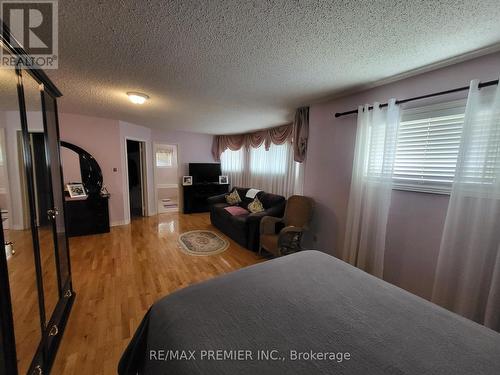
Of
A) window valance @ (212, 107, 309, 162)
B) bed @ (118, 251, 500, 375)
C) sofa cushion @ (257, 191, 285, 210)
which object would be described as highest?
window valance @ (212, 107, 309, 162)

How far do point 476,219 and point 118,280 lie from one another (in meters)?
3.49

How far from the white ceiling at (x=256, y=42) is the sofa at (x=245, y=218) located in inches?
74.2

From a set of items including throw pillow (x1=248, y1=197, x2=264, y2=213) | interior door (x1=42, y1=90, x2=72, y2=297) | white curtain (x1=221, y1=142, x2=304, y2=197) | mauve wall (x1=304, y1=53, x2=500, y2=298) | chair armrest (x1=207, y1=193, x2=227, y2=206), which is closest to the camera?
interior door (x1=42, y1=90, x2=72, y2=297)

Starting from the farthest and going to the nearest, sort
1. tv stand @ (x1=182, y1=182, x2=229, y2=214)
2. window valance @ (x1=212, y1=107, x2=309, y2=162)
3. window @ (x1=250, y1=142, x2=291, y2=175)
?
tv stand @ (x1=182, y1=182, x2=229, y2=214), window @ (x1=250, y1=142, x2=291, y2=175), window valance @ (x1=212, y1=107, x2=309, y2=162)

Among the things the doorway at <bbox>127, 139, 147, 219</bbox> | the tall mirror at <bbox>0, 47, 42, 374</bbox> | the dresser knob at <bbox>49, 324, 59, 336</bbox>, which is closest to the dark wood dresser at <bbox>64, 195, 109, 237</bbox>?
the doorway at <bbox>127, 139, 147, 219</bbox>

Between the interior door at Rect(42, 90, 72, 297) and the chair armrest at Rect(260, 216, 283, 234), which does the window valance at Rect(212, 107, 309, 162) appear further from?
the interior door at Rect(42, 90, 72, 297)

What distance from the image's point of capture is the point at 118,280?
235cm

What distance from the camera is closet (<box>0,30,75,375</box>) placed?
37.6 inches

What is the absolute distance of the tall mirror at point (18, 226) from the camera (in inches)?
42.4

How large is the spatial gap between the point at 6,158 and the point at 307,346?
1920 millimetres

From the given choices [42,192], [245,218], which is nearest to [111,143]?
[42,192]

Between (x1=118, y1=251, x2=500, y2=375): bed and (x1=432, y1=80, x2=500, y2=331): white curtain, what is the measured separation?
2.52ft

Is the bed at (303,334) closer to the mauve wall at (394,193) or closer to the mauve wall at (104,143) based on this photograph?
the mauve wall at (394,193)

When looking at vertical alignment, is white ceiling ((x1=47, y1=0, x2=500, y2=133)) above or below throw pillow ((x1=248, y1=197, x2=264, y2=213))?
above
